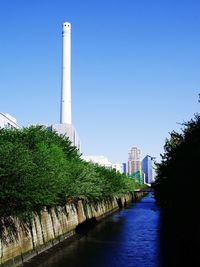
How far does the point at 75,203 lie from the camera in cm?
5884

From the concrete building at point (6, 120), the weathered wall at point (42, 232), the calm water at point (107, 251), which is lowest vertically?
the calm water at point (107, 251)

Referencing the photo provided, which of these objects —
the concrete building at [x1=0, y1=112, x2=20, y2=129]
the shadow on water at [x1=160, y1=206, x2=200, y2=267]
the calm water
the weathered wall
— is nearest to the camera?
the weathered wall

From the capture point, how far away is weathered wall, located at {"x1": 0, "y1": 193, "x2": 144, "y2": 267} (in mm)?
32281

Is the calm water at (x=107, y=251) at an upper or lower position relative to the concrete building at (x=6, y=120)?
lower

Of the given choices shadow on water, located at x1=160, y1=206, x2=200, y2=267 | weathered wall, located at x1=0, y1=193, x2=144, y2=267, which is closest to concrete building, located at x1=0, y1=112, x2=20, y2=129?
weathered wall, located at x1=0, y1=193, x2=144, y2=267

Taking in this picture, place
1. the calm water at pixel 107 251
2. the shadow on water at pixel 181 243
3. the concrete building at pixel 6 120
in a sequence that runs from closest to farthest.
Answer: the calm water at pixel 107 251
the shadow on water at pixel 181 243
the concrete building at pixel 6 120

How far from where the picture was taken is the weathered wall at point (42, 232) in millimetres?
32281

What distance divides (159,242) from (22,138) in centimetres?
2071

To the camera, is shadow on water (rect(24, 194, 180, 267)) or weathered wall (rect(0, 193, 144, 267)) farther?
shadow on water (rect(24, 194, 180, 267))

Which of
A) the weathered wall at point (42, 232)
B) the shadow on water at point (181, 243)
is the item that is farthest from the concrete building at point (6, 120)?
the shadow on water at point (181, 243)

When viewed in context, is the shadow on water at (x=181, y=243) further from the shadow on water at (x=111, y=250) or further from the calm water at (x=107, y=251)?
the calm water at (x=107, y=251)

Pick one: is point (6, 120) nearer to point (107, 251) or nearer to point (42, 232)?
point (42, 232)

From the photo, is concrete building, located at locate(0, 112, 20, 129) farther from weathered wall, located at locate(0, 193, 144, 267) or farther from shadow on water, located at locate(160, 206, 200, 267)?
shadow on water, located at locate(160, 206, 200, 267)

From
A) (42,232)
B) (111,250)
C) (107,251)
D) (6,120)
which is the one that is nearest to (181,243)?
(111,250)
